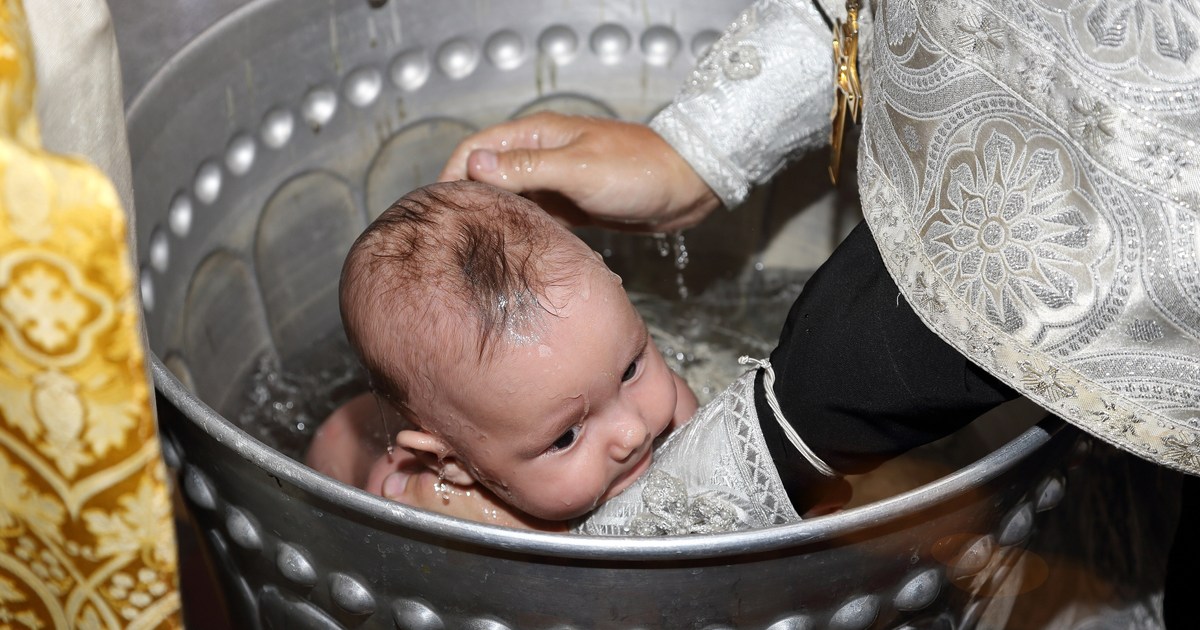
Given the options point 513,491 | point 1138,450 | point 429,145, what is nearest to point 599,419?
point 513,491

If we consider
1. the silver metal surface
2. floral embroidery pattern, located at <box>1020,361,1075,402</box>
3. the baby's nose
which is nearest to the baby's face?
the baby's nose

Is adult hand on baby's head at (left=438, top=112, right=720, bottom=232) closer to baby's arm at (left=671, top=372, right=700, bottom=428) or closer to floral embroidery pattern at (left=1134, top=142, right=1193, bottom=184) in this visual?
baby's arm at (left=671, top=372, right=700, bottom=428)

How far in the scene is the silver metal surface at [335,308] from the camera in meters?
0.50

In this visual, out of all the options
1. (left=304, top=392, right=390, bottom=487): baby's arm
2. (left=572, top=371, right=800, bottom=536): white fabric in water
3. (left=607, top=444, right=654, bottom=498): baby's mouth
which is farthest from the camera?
(left=304, top=392, right=390, bottom=487): baby's arm

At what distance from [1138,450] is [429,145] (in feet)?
2.21

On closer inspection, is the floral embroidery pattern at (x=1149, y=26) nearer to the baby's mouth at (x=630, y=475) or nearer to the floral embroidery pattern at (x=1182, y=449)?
the floral embroidery pattern at (x=1182, y=449)

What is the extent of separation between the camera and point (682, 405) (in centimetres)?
77

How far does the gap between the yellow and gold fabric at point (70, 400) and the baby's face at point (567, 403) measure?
0.82 ft

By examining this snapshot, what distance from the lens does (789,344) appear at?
56 centimetres

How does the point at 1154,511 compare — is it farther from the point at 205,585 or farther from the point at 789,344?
the point at 205,585

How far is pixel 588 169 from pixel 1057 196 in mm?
390

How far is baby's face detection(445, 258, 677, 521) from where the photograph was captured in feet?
1.99

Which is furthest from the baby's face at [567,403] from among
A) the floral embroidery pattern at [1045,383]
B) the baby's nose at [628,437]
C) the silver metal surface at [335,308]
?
the floral embroidery pattern at [1045,383]

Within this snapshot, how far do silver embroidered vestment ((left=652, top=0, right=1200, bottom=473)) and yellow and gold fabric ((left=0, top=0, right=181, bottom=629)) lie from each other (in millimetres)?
304
